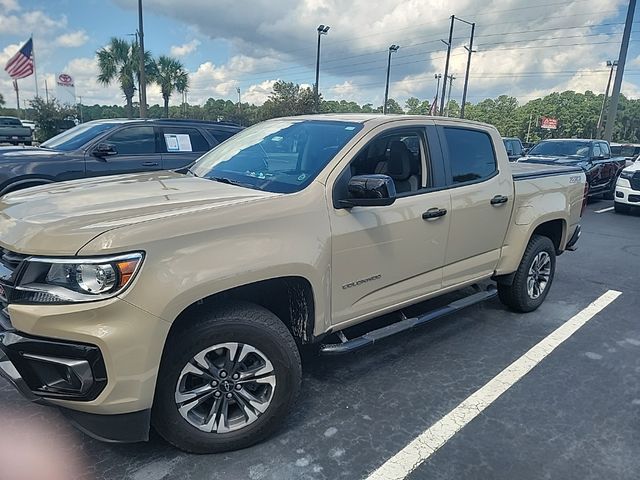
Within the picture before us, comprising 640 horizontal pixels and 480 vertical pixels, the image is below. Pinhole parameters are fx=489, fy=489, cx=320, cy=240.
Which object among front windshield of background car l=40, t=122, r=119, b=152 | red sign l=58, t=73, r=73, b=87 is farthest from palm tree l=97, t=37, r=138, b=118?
front windshield of background car l=40, t=122, r=119, b=152

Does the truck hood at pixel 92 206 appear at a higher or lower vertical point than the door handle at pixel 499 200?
higher

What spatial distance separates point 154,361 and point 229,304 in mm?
489

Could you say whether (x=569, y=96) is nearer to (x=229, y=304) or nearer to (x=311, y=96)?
(x=311, y=96)

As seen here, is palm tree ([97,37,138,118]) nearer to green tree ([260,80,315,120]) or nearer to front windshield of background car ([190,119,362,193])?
green tree ([260,80,315,120])

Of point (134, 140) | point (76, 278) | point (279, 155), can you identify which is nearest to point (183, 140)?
point (134, 140)

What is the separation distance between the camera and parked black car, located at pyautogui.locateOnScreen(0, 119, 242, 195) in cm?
665

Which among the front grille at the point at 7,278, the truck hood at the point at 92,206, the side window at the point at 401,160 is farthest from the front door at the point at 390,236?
the front grille at the point at 7,278

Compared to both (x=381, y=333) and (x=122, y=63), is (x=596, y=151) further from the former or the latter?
(x=122, y=63)

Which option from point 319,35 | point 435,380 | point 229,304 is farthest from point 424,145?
point 319,35

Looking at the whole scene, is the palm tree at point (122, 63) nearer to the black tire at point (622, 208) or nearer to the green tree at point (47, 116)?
the green tree at point (47, 116)

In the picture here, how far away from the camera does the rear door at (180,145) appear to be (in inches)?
312

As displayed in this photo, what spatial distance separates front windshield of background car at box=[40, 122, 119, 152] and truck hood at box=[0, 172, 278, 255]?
4.58 meters

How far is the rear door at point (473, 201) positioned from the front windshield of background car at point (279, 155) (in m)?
0.97

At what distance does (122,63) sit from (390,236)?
42416 mm
